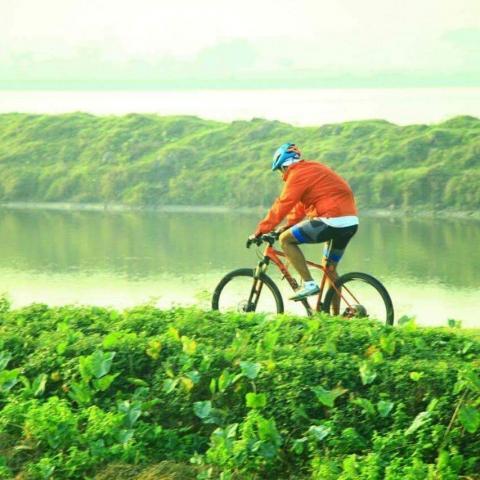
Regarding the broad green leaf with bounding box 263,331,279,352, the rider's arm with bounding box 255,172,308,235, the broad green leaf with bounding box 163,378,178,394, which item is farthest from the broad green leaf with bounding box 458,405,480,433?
the rider's arm with bounding box 255,172,308,235

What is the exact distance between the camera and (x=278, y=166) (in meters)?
9.91

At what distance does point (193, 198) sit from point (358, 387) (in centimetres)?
2502

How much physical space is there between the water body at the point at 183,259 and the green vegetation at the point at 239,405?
1.63 metres

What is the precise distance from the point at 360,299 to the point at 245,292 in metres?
1.10

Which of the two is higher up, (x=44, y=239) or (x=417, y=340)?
(x=417, y=340)

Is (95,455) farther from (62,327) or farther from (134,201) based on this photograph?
(134,201)

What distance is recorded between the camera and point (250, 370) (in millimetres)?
6164

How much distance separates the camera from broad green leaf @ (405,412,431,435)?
5.68m

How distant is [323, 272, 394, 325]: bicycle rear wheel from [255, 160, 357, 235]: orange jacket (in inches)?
23.5

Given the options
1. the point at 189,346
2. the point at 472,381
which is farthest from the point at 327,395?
the point at 189,346

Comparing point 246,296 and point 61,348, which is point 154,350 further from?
point 246,296

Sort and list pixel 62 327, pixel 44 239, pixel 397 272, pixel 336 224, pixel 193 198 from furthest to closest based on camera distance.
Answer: pixel 193 198
pixel 44 239
pixel 397 272
pixel 336 224
pixel 62 327

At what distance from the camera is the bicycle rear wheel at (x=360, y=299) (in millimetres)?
9578

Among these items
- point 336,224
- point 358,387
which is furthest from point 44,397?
point 336,224
